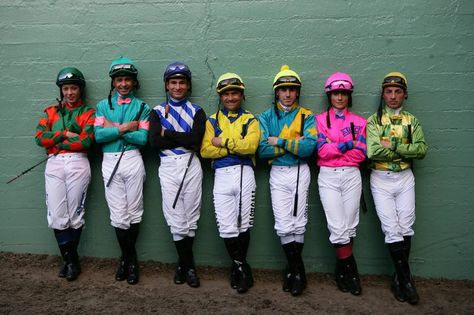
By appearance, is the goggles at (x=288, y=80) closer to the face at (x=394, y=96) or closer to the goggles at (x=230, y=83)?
the goggles at (x=230, y=83)

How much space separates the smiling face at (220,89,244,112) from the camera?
4.27 m

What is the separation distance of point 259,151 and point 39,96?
2495 millimetres

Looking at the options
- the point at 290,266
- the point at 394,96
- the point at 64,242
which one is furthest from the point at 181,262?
the point at 394,96

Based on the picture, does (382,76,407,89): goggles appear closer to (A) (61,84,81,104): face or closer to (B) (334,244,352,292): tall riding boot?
(B) (334,244,352,292): tall riding boot

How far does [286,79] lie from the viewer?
13.8 ft

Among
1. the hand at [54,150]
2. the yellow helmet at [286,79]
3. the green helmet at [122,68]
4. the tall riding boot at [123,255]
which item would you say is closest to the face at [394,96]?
the yellow helmet at [286,79]

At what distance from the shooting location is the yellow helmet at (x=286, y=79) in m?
4.18

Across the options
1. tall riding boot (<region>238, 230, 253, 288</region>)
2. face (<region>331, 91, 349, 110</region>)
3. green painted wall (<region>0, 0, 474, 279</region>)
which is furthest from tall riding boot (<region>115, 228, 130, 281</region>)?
face (<region>331, 91, 349, 110</region>)

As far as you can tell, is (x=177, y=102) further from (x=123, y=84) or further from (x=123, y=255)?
(x=123, y=255)

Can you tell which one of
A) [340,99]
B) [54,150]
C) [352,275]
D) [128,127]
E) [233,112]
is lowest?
[352,275]

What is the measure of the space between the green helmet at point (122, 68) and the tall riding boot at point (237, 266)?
191cm

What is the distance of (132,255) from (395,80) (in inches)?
122

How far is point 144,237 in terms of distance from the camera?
480 centimetres

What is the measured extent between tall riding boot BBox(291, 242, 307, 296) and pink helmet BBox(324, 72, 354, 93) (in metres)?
1.53
